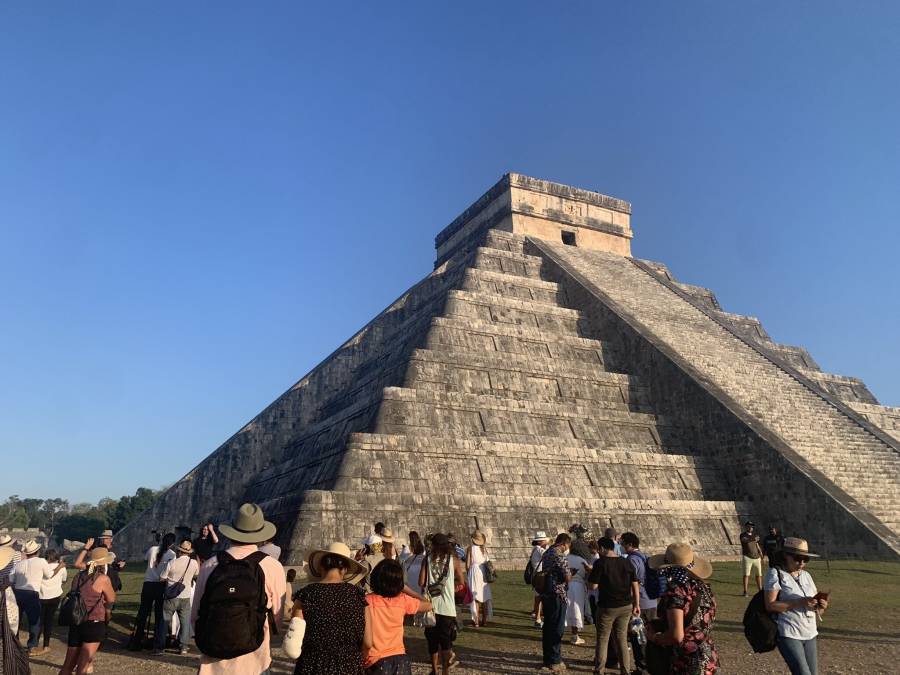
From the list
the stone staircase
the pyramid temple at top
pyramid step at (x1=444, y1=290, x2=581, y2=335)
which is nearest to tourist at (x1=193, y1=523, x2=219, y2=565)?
the pyramid temple at top

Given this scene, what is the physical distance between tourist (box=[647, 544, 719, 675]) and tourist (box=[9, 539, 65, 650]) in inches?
322

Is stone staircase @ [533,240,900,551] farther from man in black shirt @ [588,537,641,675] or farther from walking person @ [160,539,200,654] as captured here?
walking person @ [160,539,200,654]

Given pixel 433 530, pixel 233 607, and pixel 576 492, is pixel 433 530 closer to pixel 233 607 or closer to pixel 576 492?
pixel 576 492

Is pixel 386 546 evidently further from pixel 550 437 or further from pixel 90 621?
pixel 550 437

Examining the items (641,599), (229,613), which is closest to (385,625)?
(229,613)

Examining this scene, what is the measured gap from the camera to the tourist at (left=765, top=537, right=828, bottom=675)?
16.7ft

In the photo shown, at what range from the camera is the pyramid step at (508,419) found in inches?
711

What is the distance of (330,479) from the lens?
16.0m

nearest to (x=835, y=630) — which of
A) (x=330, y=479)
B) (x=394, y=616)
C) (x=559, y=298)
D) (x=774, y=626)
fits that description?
(x=774, y=626)

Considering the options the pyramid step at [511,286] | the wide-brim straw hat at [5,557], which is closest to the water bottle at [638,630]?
the wide-brim straw hat at [5,557]

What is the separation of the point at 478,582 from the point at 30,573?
19.9 ft

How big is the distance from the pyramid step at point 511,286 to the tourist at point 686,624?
20999mm

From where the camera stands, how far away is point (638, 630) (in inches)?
299

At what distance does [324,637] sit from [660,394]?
788 inches
